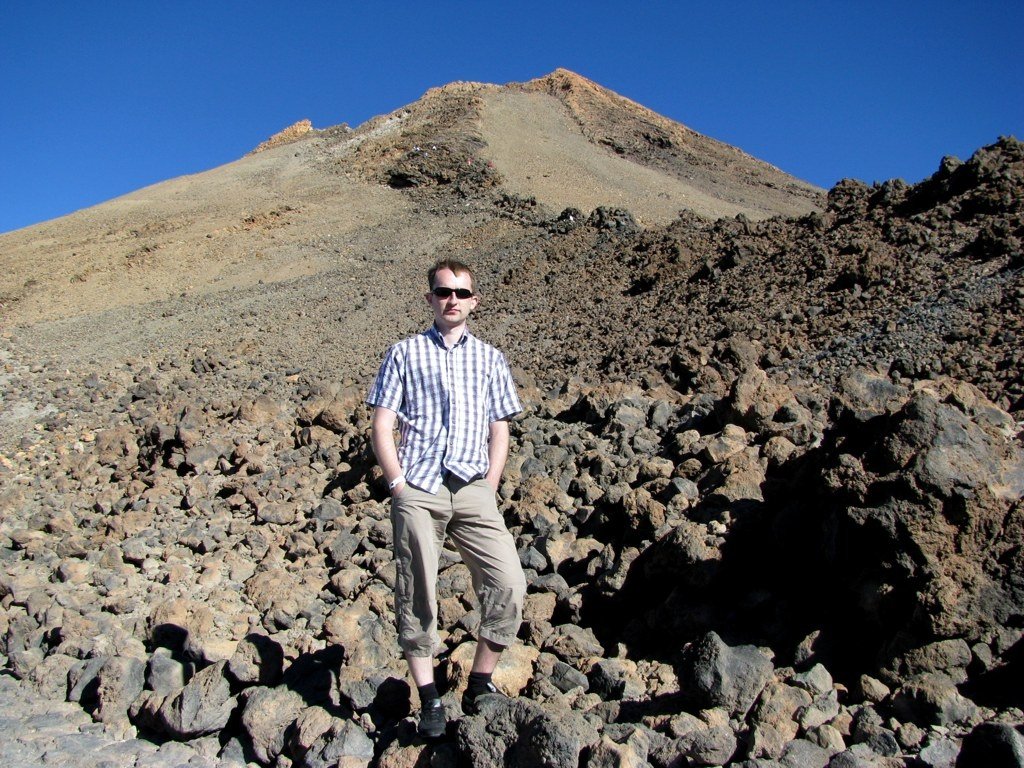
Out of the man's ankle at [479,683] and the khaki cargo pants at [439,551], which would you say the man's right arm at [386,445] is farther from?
the man's ankle at [479,683]

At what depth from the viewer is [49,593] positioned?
14.6 feet

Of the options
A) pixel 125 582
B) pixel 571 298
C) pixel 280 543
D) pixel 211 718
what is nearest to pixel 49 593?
pixel 125 582

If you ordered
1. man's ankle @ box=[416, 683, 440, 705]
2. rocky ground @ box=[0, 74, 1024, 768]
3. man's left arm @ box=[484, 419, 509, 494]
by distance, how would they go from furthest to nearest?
man's left arm @ box=[484, 419, 509, 494]
man's ankle @ box=[416, 683, 440, 705]
rocky ground @ box=[0, 74, 1024, 768]

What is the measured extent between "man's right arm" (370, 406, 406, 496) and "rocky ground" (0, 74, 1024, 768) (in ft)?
2.66

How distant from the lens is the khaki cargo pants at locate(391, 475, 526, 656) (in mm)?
2635

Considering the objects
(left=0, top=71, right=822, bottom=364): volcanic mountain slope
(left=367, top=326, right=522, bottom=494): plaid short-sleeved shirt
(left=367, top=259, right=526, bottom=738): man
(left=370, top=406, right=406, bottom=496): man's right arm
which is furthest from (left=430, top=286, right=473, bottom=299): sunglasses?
(left=0, top=71, right=822, bottom=364): volcanic mountain slope

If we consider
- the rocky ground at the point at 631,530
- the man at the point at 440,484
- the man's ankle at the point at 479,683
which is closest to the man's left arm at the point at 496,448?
the man at the point at 440,484

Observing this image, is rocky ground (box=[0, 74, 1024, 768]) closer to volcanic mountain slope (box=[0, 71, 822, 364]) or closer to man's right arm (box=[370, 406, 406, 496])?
man's right arm (box=[370, 406, 406, 496])

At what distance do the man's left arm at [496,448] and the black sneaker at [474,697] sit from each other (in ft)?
2.24

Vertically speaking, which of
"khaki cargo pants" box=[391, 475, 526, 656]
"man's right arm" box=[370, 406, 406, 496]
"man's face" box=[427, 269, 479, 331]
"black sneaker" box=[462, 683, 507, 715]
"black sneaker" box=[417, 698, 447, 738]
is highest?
"man's face" box=[427, 269, 479, 331]

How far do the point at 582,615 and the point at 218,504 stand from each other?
3203mm

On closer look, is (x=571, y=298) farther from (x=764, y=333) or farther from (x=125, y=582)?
(x=125, y=582)

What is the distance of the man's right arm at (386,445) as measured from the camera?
8.59 ft

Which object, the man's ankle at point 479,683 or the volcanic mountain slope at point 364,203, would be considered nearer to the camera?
the man's ankle at point 479,683
